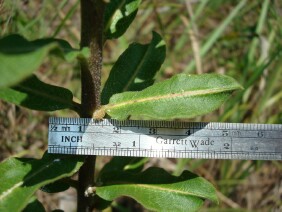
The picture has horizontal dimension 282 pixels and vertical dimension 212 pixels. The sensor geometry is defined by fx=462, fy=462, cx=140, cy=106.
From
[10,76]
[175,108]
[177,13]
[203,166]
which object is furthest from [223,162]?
[10,76]

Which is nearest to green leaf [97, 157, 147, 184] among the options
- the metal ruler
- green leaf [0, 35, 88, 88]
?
the metal ruler

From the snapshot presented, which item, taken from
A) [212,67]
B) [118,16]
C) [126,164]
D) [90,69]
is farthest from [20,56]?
[212,67]

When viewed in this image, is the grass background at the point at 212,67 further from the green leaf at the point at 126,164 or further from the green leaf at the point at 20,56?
the green leaf at the point at 20,56

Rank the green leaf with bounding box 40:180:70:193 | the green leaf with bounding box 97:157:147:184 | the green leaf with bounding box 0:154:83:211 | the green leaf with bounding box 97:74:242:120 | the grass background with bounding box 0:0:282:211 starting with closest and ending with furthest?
1. the green leaf with bounding box 0:154:83:211
2. the green leaf with bounding box 97:74:242:120
3. the green leaf with bounding box 40:180:70:193
4. the green leaf with bounding box 97:157:147:184
5. the grass background with bounding box 0:0:282:211

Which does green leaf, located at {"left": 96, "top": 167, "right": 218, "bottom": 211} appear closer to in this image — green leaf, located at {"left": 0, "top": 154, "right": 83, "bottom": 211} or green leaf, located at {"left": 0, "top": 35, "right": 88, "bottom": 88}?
green leaf, located at {"left": 0, "top": 154, "right": 83, "bottom": 211}

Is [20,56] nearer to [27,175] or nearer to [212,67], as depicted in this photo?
[27,175]

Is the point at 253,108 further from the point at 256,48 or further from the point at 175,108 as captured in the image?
the point at 175,108

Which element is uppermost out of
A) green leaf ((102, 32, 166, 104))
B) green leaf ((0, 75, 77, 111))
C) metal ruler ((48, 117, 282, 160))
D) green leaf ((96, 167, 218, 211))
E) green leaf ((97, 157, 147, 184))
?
green leaf ((102, 32, 166, 104))

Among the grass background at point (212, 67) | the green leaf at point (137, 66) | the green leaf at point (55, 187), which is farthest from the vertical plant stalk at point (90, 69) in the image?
the grass background at point (212, 67)
